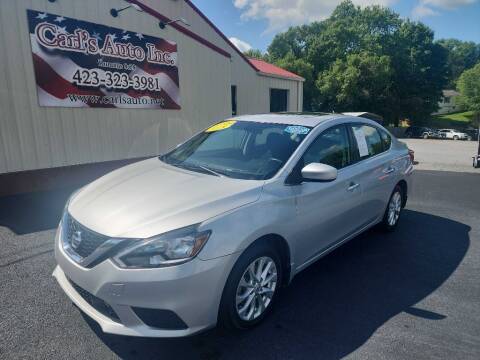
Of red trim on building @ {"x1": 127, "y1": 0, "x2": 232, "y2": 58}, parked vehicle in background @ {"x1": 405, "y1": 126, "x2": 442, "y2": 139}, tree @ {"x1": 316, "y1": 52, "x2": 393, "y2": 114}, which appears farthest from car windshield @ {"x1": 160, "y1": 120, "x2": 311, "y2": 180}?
parked vehicle in background @ {"x1": 405, "y1": 126, "x2": 442, "y2": 139}

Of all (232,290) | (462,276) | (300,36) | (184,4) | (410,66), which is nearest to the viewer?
(232,290)

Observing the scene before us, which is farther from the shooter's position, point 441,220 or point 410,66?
point 410,66

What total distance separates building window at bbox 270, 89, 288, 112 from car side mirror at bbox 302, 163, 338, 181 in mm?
13007

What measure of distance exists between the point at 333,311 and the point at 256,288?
32.2 inches

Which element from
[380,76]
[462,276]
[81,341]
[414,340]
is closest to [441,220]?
[462,276]

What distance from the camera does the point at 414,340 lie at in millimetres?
2615

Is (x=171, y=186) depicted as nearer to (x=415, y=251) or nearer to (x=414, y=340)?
(x=414, y=340)

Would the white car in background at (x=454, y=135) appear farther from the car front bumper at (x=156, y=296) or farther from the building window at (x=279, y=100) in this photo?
the car front bumper at (x=156, y=296)

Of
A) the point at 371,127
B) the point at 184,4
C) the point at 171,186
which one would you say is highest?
the point at 184,4

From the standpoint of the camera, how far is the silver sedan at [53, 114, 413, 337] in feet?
7.11

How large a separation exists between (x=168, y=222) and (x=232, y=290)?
2.20 ft

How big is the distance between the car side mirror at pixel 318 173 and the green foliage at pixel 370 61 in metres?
33.4

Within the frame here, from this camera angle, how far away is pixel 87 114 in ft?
23.3

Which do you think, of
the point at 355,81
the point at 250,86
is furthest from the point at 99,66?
the point at 355,81
